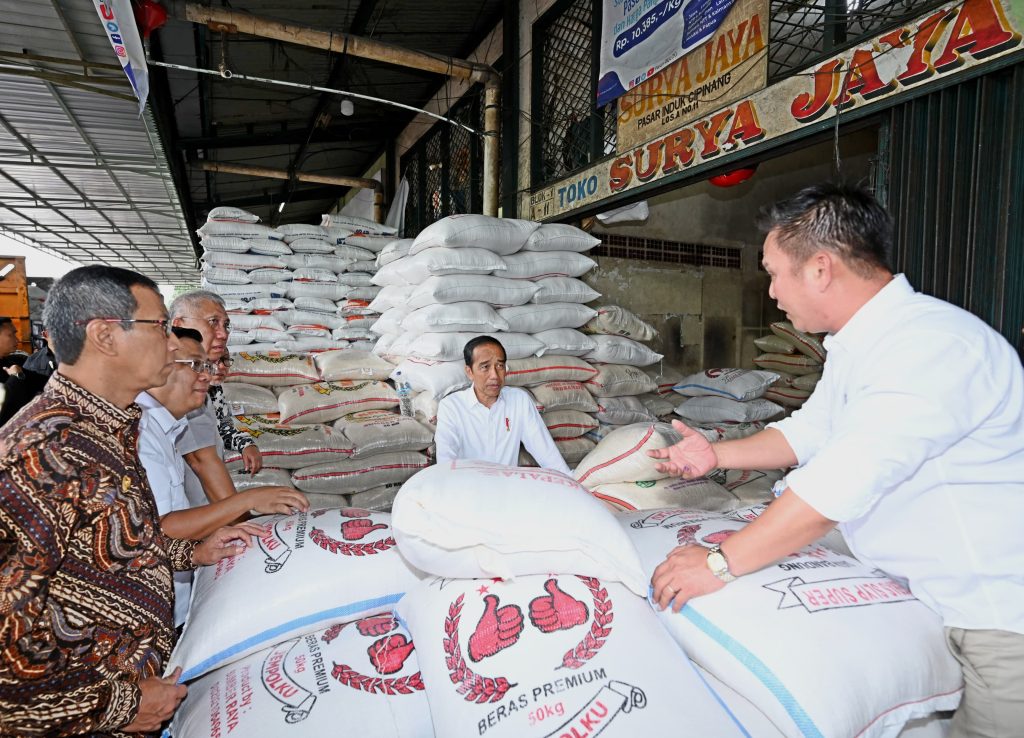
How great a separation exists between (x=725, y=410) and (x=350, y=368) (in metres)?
2.51

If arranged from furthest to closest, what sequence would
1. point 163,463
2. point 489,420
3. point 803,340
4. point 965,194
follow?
point 803,340 → point 489,420 → point 965,194 → point 163,463

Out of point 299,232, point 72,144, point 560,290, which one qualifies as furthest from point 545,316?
point 72,144

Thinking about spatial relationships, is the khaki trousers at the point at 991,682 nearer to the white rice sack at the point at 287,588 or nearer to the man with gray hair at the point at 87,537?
the white rice sack at the point at 287,588

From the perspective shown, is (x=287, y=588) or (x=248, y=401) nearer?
(x=287, y=588)

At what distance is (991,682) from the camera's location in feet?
2.96

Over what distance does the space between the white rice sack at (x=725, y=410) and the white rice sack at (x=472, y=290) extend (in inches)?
55.8

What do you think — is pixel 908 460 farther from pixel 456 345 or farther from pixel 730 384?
pixel 730 384

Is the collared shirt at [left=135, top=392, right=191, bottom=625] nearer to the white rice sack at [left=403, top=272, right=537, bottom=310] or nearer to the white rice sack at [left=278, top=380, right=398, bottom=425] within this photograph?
the white rice sack at [left=278, top=380, right=398, bottom=425]

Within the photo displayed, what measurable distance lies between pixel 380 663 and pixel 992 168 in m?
2.20

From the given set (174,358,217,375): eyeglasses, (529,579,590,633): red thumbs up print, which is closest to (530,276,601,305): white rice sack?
(174,358,217,375): eyeglasses

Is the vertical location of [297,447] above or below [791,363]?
below

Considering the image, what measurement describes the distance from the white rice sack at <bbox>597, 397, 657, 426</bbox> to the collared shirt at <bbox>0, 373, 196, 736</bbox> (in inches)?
105

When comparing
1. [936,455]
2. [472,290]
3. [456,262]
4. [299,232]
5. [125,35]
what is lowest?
[936,455]

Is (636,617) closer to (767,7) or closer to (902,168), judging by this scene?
(902,168)
